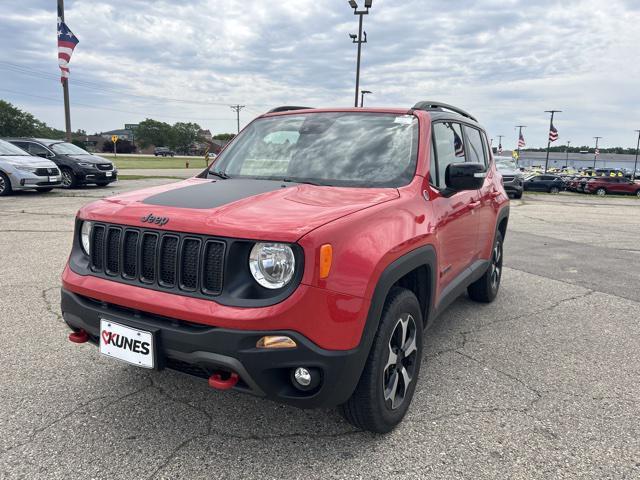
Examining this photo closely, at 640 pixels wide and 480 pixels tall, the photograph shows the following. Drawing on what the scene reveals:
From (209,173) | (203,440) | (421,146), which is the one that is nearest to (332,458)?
(203,440)

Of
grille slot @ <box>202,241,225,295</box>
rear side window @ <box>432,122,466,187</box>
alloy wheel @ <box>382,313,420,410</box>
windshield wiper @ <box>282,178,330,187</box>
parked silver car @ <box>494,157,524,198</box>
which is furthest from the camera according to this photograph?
parked silver car @ <box>494,157,524,198</box>

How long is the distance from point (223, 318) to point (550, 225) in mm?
11612

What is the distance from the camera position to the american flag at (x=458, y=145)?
3839mm

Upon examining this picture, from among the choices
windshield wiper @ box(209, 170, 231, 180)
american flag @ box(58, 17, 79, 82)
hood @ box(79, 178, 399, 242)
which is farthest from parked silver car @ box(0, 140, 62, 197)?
hood @ box(79, 178, 399, 242)

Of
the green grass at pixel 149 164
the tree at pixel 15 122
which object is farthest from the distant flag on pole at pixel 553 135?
the tree at pixel 15 122

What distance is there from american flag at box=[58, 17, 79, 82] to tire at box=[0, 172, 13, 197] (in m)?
7.00

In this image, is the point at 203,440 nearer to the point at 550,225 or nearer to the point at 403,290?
the point at 403,290

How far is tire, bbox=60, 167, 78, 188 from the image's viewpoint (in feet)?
50.1

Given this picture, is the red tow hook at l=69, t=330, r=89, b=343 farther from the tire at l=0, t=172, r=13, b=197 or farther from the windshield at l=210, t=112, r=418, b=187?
the tire at l=0, t=172, r=13, b=197

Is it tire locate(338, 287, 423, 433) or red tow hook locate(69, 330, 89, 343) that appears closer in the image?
tire locate(338, 287, 423, 433)

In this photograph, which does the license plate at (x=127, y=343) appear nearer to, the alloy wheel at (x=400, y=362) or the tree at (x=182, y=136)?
the alloy wheel at (x=400, y=362)

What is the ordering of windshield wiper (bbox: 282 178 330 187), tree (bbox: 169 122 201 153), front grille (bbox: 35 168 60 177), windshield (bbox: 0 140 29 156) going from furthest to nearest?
tree (bbox: 169 122 201 153) < windshield (bbox: 0 140 29 156) < front grille (bbox: 35 168 60 177) < windshield wiper (bbox: 282 178 330 187)

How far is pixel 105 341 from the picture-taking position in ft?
7.71

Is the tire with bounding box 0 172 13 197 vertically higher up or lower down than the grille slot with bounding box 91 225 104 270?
lower down
